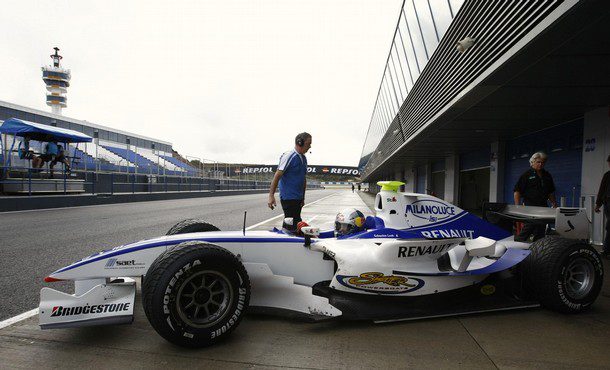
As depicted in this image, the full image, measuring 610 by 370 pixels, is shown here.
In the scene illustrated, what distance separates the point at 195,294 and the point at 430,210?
84.7 inches

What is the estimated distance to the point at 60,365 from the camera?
203 cm

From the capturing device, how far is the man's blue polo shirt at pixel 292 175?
14.0 ft

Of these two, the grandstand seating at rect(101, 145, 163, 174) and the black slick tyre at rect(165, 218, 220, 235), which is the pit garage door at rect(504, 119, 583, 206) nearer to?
the black slick tyre at rect(165, 218, 220, 235)

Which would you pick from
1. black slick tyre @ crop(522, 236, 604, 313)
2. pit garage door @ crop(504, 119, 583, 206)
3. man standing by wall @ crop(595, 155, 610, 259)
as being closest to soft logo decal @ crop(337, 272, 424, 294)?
black slick tyre @ crop(522, 236, 604, 313)

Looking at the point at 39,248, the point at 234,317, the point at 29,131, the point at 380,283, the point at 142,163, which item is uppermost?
the point at 29,131

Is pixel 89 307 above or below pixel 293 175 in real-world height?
below

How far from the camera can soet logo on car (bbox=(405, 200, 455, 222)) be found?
10.7 ft

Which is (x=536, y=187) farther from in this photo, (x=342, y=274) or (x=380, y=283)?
(x=342, y=274)

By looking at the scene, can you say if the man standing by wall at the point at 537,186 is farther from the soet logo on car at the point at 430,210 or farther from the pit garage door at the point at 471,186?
the pit garage door at the point at 471,186

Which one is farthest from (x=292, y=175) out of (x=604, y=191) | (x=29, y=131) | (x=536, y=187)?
(x=29, y=131)

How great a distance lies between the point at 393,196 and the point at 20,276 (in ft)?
12.7

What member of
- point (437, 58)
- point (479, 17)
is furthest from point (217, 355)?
point (437, 58)

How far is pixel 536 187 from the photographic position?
5.04 metres

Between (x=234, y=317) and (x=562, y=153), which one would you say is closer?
(x=234, y=317)
